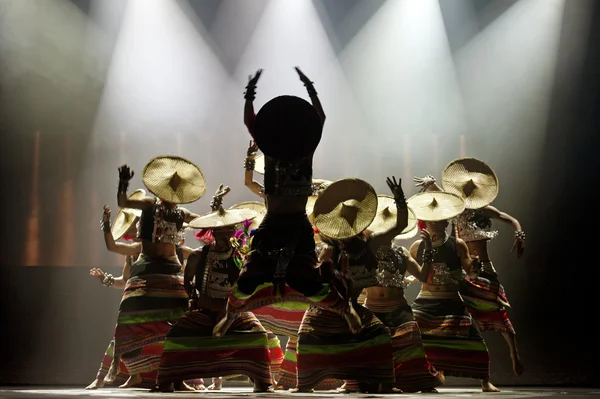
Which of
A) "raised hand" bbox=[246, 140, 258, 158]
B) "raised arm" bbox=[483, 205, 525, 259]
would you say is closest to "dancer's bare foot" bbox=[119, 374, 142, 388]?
"raised hand" bbox=[246, 140, 258, 158]

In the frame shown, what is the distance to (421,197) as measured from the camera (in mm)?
6973

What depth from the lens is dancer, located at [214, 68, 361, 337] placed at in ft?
18.1

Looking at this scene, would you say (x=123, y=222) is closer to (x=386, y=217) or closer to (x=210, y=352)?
(x=210, y=352)

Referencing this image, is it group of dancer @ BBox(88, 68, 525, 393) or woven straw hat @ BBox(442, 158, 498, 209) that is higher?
woven straw hat @ BBox(442, 158, 498, 209)

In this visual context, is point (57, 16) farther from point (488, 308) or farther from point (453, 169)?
point (488, 308)

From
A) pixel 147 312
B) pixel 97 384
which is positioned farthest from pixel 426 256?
pixel 97 384

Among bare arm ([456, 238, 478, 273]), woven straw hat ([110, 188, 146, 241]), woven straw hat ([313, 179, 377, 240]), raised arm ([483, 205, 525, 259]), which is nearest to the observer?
woven straw hat ([313, 179, 377, 240])

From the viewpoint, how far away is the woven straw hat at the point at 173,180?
673cm

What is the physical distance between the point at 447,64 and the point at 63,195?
4.64 m

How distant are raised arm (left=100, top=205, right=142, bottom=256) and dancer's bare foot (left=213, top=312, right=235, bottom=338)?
1611 mm

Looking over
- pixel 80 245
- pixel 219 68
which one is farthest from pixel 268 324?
pixel 219 68

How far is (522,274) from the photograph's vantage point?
882 centimetres

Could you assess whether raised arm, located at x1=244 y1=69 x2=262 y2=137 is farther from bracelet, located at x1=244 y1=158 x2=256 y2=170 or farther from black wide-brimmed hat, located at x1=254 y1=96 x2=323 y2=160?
bracelet, located at x1=244 y1=158 x2=256 y2=170

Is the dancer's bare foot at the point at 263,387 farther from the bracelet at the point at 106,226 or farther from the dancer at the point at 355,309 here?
the bracelet at the point at 106,226
